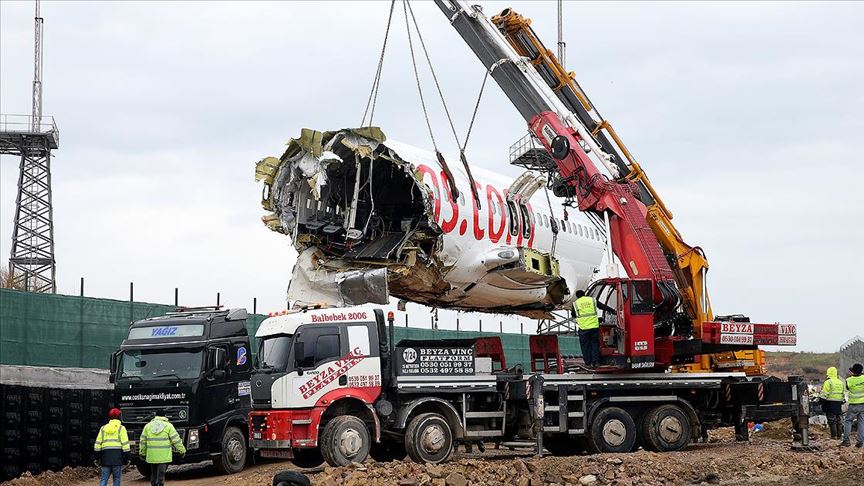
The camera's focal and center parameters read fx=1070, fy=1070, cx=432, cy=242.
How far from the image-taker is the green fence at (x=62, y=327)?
939 inches

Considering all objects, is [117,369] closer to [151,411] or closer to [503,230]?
[151,411]

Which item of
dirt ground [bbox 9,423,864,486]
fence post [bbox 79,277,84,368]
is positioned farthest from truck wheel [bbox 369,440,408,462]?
fence post [bbox 79,277,84,368]

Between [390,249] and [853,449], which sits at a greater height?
[390,249]

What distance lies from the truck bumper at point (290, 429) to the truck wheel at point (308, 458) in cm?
90

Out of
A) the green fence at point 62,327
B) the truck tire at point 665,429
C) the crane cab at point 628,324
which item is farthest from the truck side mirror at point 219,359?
the truck tire at point 665,429

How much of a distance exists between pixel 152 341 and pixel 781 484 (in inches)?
473

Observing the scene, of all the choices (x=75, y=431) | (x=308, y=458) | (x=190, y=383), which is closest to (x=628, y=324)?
(x=308, y=458)

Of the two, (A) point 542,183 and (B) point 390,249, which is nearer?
(B) point 390,249

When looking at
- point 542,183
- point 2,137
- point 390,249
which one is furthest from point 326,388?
point 2,137

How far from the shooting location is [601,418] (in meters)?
20.1

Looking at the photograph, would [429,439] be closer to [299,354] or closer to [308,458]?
[308,458]

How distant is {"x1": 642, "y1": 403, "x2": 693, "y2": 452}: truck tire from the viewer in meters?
20.5

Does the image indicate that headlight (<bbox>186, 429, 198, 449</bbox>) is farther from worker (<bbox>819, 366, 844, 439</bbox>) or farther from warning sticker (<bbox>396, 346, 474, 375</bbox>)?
worker (<bbox>819, 366, 844, 439</bbox>)

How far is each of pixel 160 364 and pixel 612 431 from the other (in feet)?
28.9
